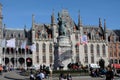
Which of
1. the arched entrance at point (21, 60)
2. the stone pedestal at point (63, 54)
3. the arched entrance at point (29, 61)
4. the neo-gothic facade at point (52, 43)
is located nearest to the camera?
the stone pedestal at point (63, 54)

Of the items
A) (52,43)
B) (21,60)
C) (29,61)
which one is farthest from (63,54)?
(21,60)

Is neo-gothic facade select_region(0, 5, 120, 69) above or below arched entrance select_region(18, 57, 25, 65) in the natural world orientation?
above

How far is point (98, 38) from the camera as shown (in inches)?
3903

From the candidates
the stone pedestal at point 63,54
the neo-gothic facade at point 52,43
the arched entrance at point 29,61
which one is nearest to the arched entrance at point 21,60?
the neo-gothic facade at point 52,43

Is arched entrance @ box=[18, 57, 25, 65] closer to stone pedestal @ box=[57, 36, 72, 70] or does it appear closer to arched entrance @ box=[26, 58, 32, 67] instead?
arched entrance @ box=[26, 58, 32, 67]

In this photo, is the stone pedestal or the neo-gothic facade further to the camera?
the neo-gothic facade

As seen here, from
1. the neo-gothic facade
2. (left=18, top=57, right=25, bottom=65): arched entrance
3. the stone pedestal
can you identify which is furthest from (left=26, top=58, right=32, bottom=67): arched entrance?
the stone pedestal

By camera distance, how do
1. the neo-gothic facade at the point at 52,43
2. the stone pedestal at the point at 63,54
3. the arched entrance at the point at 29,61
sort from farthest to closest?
the neo-gothic facade at the point at 52,43, the arched entrance at the point at 29,61, the stone pedestal at the point at 63,54

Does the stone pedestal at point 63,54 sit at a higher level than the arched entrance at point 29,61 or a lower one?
higher

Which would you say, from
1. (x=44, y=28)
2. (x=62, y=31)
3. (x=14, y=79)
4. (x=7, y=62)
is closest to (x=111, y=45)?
(x=44, y=28)

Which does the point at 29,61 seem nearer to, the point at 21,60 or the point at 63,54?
the point at 21,60

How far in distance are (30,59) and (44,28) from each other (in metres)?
10.4

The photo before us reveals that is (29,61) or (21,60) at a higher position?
(21,60)

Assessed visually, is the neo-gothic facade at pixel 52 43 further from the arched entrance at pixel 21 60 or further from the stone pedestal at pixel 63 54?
the stone pedestal at pixel 63 54
